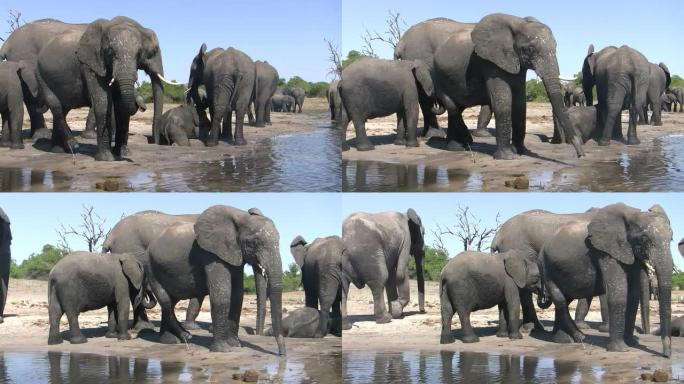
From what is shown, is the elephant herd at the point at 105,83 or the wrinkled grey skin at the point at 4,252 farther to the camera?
the wrinkled grey skin at the point at 4,252

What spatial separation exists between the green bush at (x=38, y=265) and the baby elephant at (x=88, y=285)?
20.6 meters

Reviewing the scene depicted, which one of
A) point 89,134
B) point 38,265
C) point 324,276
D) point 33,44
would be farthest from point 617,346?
point 38,265

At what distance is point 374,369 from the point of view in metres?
13.4

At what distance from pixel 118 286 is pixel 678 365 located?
8729 millimetres

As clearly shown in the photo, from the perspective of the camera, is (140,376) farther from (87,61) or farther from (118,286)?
(87,61)

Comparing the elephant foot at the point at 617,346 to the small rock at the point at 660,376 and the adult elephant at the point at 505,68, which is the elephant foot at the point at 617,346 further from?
the adult elephant at the point at 505,68

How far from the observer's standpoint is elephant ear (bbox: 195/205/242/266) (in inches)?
558

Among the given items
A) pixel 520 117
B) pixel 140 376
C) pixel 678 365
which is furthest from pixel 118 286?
pixel 678 365

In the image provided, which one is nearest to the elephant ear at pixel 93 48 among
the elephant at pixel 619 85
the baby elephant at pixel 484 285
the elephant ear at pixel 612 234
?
the baby elephant at pixel 484 285

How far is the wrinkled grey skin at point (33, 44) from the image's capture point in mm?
20156

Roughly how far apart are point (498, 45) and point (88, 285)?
7685mm

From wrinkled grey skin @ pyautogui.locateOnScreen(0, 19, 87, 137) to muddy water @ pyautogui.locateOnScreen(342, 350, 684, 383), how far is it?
353 inches

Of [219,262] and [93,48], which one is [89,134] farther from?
[219,262]

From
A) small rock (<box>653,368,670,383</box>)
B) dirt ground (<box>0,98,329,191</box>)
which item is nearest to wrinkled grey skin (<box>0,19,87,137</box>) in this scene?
dirt ground (<box>0,98,329,191</box>)
